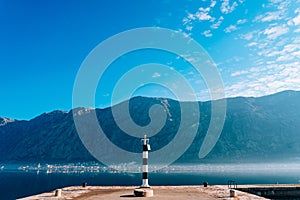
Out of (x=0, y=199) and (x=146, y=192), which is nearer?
(x=146, y=192)

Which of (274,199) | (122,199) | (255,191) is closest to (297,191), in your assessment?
(274,199)

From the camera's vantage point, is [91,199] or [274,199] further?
[274,199]

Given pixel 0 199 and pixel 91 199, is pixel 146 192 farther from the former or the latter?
pixel 0 199

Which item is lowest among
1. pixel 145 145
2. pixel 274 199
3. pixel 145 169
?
pixel 274 199

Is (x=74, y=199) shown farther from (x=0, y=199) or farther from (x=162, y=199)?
(x=0, y=199)

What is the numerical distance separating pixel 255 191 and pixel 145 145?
13.9 m

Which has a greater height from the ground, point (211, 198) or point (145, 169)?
point (145, 169)

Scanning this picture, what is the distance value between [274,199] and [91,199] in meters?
20.0

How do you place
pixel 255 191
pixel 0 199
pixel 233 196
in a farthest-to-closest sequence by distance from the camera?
pixel 0 199 → pixel 255 191 → pixel 233 196

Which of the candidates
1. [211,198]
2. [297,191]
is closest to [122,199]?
[211,198]

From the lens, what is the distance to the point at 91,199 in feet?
67.5

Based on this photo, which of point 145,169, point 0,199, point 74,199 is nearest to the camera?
point 74,199

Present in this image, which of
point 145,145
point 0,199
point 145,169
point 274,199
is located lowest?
point 0,199

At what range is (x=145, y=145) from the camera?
81.3 ft
